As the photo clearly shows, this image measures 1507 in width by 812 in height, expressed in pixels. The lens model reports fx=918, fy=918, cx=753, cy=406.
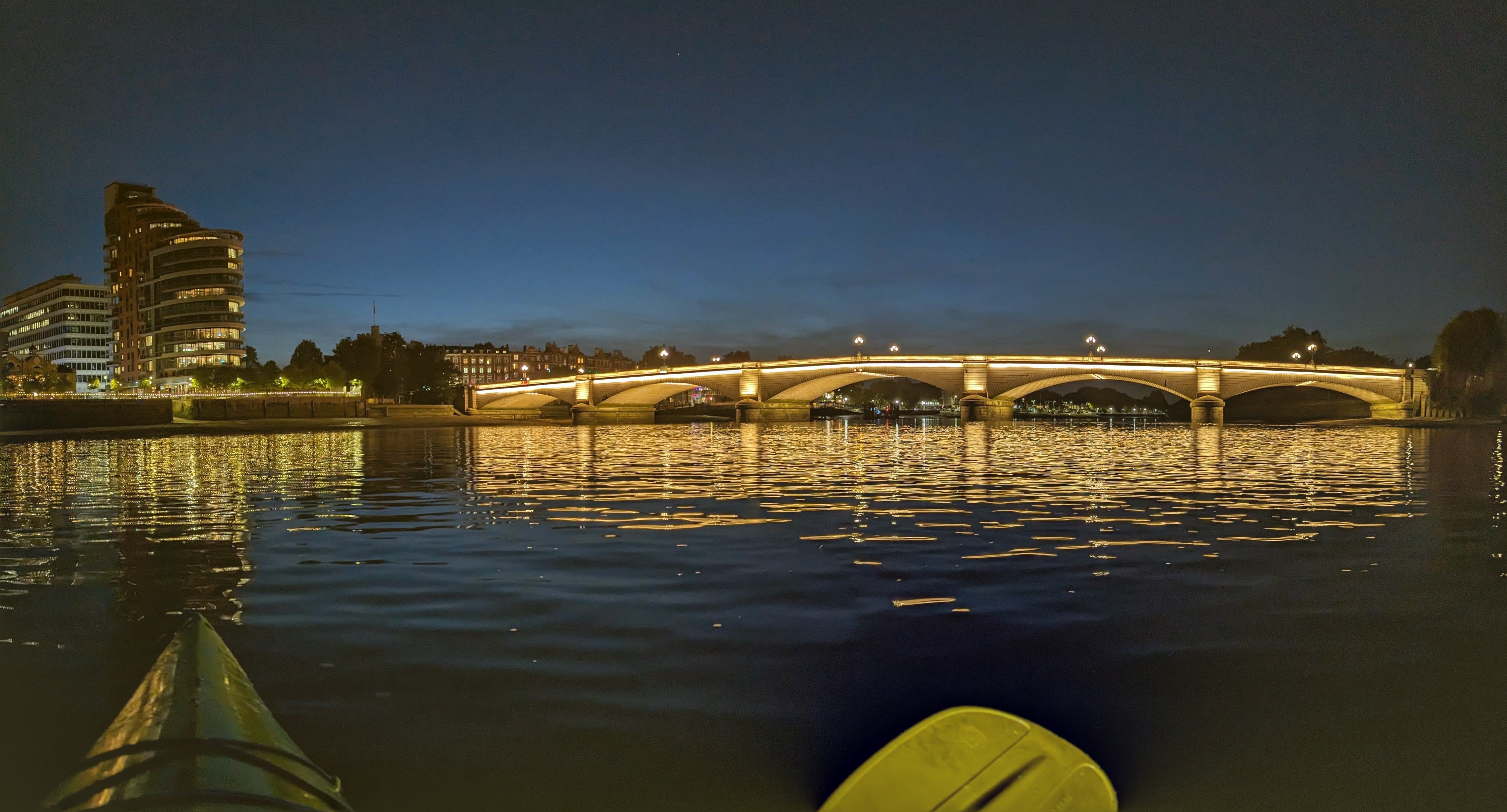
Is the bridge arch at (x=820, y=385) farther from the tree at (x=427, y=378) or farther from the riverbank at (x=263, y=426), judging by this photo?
the tree at (x=427, y=378)

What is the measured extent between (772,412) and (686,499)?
303ft

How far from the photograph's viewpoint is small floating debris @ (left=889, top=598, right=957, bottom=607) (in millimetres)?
9094

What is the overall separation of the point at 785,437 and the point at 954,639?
51.3 m

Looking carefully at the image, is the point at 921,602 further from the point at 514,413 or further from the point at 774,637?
the point at 514,413

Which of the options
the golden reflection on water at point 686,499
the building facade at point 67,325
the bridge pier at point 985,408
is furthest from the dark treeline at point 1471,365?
the building facade at point 67,325

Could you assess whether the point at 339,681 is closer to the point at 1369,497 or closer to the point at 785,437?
the point at 1369,497

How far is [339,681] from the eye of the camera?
21.6 feet

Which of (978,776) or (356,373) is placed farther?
(356,373)

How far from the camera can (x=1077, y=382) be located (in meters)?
104

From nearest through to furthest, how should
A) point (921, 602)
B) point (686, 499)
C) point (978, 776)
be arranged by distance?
point (978, 776) → point (921, 602) → point (686, 499)

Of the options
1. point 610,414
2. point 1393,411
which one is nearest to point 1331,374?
point 1393,411

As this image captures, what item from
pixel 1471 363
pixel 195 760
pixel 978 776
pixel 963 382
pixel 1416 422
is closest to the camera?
pixel 195 760

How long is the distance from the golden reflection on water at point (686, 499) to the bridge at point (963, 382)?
57234 mm

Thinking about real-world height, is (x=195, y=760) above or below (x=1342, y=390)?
below
